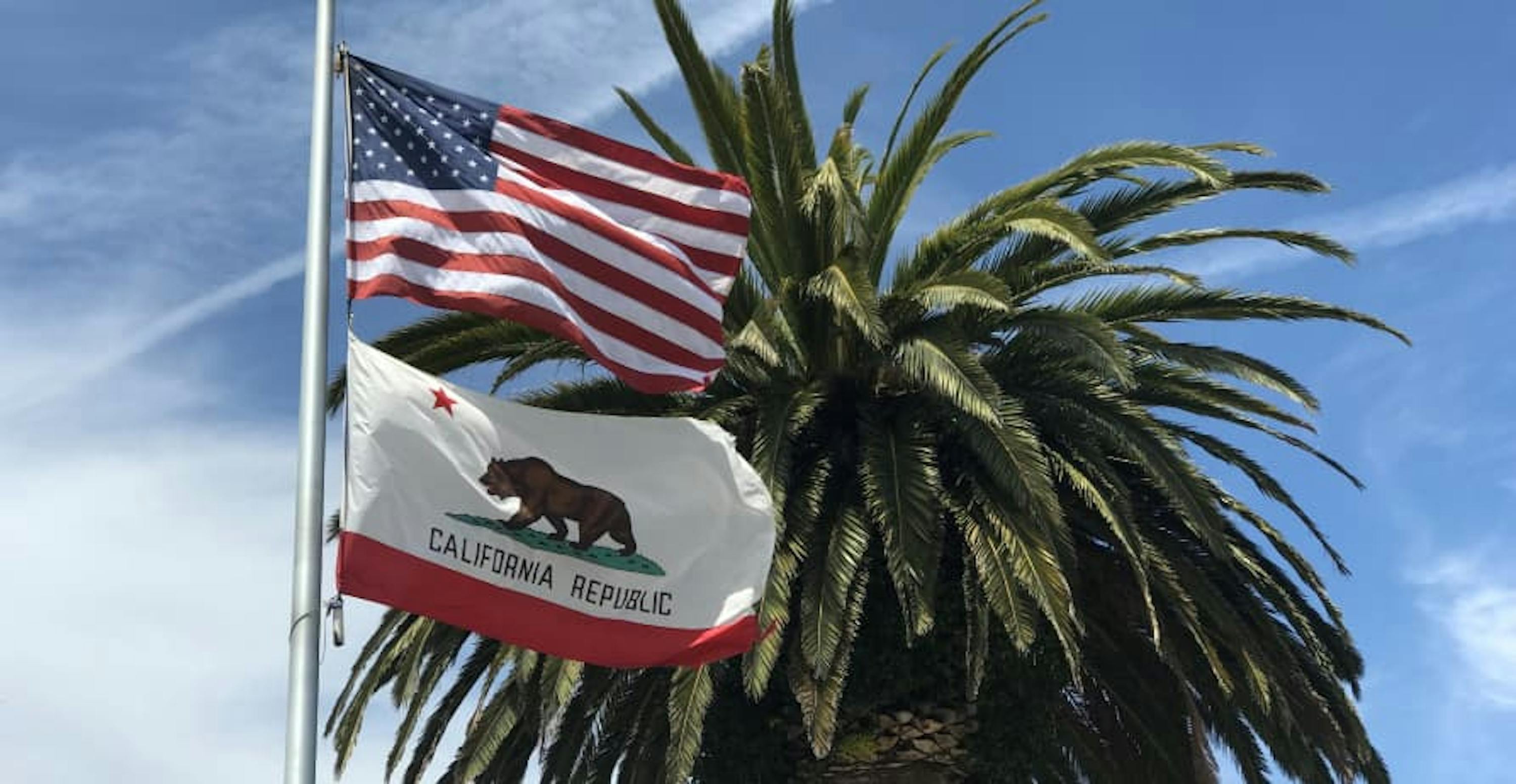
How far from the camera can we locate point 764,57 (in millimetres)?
17641

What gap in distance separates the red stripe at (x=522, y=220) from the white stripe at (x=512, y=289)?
0.33 meters

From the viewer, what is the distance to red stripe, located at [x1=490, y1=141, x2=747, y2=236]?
450 inches

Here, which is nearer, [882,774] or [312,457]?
[312,457]

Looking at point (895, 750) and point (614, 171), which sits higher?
point (614, 171)

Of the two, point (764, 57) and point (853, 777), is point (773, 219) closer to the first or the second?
point (764, 57)

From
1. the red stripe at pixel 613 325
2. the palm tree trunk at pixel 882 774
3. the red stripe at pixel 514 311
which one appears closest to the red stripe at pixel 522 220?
the red stripe at pixel 613 325

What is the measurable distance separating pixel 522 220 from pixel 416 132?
0.82 m

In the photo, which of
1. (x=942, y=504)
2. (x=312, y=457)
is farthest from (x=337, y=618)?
(x=942, y=504)

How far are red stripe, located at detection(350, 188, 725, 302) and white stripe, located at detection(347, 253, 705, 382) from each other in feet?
1.08

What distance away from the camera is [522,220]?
11.1 meters

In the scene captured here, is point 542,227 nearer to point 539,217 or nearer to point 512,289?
point 539,217

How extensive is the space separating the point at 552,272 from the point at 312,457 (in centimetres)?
207

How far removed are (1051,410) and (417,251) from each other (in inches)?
349

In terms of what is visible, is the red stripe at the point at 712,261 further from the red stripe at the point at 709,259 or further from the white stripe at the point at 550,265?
the white stripe at the point at 550,265
